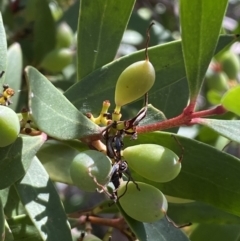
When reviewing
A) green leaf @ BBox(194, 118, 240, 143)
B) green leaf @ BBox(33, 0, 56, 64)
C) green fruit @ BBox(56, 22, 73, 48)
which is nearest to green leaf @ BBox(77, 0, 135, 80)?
green leaf @ BBox(194, 118, 240, 143)

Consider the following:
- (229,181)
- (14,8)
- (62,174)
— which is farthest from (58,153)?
(14,8)

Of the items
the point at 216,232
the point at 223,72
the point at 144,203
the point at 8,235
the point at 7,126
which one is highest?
the point at 7,126

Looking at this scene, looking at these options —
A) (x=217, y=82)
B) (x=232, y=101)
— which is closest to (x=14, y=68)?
(x=232, y=101)

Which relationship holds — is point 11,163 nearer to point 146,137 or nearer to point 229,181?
point 146,137

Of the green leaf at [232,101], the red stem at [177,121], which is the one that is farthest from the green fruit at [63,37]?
the green leaf at [232,101]

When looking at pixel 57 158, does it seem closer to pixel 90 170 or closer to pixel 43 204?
pixel 43 204

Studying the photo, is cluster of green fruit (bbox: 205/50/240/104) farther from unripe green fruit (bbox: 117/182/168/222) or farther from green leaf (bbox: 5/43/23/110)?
unripe green fruit (bbox: 117/182/168/222)
